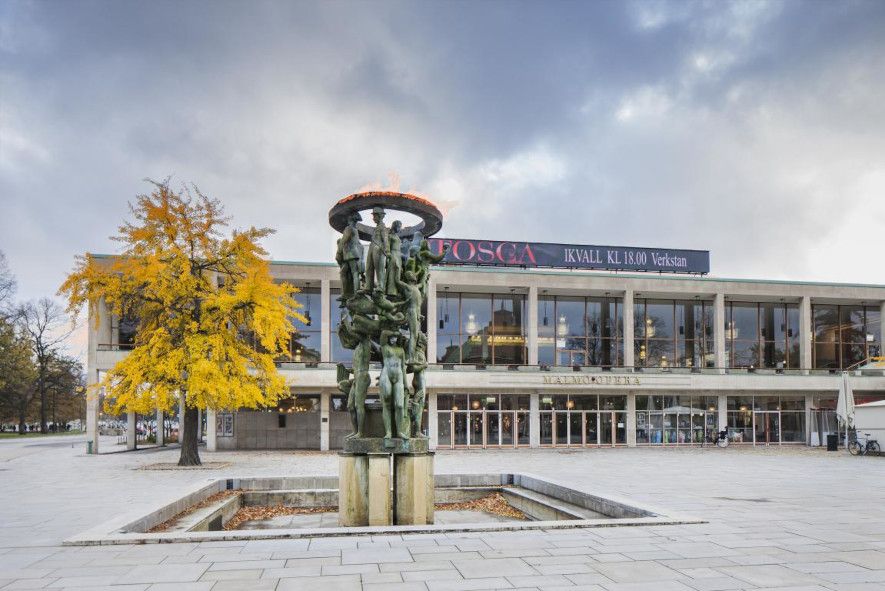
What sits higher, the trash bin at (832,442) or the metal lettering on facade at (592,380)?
the metal lettering on facade at (592,380)

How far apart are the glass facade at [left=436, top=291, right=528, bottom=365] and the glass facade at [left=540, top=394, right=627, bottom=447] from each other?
3261 mm

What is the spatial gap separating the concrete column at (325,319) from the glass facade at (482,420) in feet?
21.4

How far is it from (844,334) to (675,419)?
44.0 ft

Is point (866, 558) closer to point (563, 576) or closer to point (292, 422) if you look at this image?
point (563, 576)

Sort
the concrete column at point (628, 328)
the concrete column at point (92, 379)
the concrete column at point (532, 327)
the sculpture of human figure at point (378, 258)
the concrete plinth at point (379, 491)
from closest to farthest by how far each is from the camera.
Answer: the concrete plinth at point (379, 491)
the sculpture of human figure at point (378, 258)
the concrete column at point (92, 379)
the concrete column at point (532, 327)
the concrete column at point (628, 328)

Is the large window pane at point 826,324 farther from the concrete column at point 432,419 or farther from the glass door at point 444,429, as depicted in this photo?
the concrete column at point 432,419

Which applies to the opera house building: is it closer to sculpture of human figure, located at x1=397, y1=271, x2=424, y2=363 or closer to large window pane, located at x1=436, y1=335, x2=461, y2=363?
large window pane, located at x1=436, y1=335, x2=461, y2=363

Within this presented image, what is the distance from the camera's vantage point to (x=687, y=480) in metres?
18.1

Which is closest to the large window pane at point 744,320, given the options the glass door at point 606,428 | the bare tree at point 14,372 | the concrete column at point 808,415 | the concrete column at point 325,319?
the concrete column at point 808,415

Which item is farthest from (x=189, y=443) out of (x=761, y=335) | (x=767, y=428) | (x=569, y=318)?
(x=761, y=335)

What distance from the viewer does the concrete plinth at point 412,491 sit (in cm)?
1120

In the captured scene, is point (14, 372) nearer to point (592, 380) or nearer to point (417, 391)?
point (592, 380)

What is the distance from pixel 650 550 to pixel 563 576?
1768 mm

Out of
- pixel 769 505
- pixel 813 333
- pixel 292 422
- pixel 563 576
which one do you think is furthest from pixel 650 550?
pixel 813 333
